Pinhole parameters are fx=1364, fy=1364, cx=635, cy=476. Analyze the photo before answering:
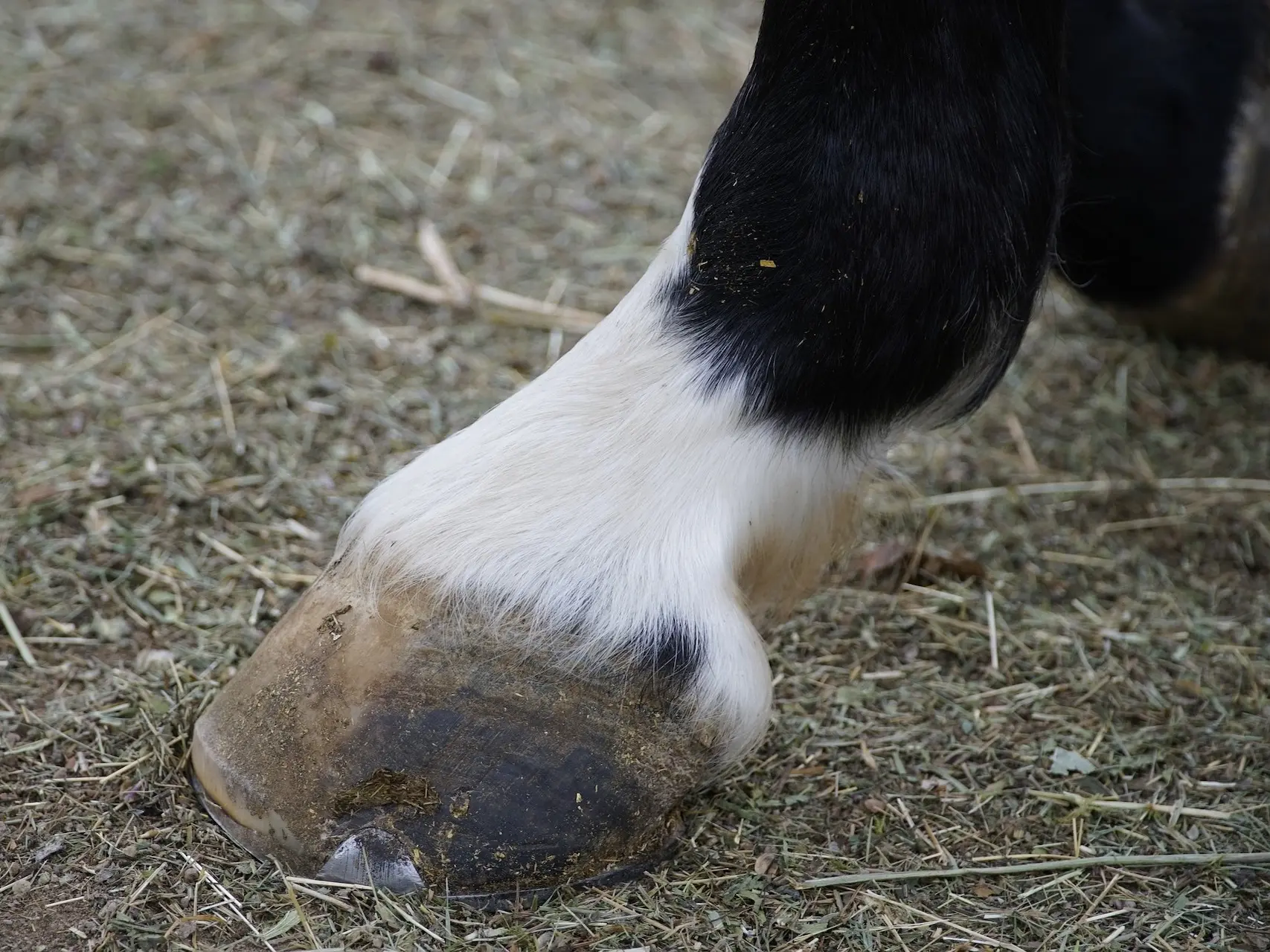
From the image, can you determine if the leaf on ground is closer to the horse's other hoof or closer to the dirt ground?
the dirt ground

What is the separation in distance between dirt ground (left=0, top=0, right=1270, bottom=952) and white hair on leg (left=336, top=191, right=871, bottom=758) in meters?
0.22

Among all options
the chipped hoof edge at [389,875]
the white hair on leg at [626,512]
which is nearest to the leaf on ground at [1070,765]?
the white hair on leg at [626,512]

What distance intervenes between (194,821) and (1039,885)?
2.88 feet

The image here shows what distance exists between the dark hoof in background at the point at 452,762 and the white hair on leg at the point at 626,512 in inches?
1.8

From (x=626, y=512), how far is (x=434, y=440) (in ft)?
2.97

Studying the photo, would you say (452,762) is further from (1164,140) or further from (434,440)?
(1164,140)

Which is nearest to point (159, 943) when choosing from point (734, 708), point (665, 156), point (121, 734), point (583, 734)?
point (121, 734)

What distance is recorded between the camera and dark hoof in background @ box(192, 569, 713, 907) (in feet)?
4.31

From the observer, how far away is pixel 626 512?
4.36 feet

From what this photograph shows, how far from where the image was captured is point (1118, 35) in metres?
2.12

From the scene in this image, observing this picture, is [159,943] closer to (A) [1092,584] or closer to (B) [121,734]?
(B) [121,734]

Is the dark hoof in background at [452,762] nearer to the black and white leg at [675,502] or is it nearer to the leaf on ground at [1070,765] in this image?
the black and white leg at [675,502]

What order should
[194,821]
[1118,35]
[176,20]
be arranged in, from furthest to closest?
1. [176,20]
2. [1118,35]
3. [194,821]

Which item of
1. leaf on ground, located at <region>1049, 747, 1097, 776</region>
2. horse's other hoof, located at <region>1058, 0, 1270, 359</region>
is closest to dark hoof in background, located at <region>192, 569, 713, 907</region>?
leaf on ground, located at <region>1049, 747, 1097, 776</region>
